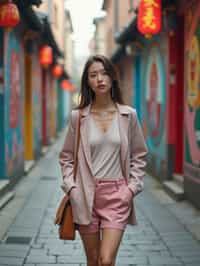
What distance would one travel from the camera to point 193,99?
25.8 ft

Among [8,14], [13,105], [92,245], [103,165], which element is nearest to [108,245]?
[92,245]

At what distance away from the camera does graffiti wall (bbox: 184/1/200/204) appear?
7609 millimetres

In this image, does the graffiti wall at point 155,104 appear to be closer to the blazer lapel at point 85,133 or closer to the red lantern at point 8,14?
the red lantern at point 8,14

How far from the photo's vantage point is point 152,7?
362 inches

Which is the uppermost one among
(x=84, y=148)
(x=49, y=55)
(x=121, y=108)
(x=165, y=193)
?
(x=49, y=55)

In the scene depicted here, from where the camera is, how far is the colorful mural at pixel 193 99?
25.0ft

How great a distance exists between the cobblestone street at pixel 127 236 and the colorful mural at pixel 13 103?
35.9 inches

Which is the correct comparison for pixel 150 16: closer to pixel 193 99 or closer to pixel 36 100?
pixel 193 99

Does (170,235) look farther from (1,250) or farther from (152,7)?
(152,7)

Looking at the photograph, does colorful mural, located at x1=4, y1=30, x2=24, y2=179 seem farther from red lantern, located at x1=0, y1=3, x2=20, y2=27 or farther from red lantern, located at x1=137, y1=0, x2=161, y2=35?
red lantern, located at x1=137, y1=0, x2=161, y2=35

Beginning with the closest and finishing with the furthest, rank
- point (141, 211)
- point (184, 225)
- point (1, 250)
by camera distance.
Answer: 1. point (1, 250)
2. point (184, 225)
3. point (141, 211)

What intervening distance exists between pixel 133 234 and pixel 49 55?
1042 centimetres

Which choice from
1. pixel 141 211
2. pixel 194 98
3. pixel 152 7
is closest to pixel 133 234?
pixel 141 211

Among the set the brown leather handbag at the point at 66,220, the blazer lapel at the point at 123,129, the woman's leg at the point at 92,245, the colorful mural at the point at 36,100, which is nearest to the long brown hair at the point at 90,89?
the blazer lapel at the point at 123,129
